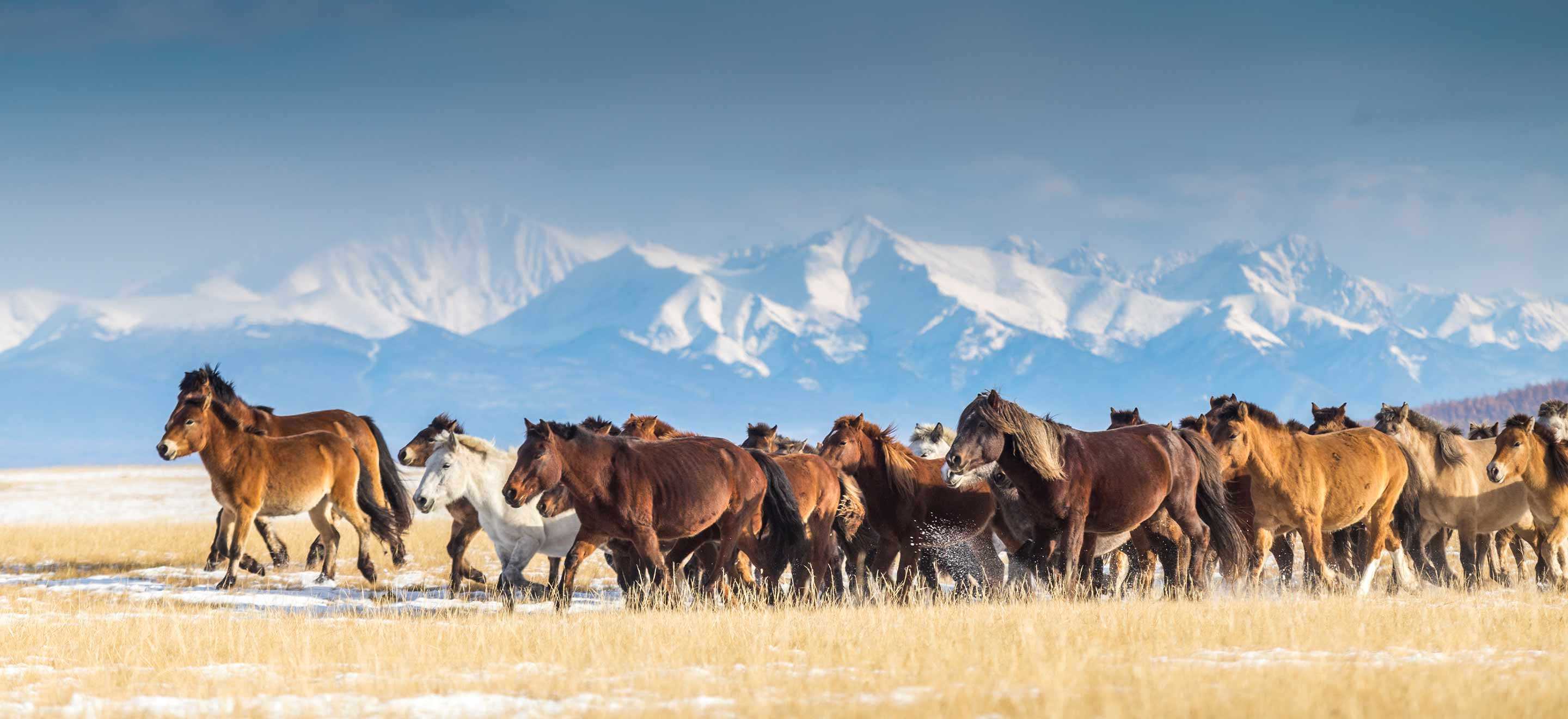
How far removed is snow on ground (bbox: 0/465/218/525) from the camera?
3869 centimetres

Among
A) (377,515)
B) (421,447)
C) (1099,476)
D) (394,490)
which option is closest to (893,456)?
(1099,476)

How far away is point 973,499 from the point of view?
12.5 m

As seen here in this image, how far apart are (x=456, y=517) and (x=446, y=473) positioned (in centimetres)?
206

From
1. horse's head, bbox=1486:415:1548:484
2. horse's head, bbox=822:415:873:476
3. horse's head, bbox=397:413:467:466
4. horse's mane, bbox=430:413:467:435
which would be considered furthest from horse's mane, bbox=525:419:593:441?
horse's head, bbox=1486:415:1548:484

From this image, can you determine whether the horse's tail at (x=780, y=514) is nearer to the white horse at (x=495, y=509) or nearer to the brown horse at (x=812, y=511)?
the brown horse at (x=812, y=511)

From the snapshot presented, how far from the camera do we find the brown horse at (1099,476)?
10.0 m

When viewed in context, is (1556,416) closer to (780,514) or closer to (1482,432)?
(1482,432)

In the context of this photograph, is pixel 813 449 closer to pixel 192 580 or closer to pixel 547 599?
pixel 547 599

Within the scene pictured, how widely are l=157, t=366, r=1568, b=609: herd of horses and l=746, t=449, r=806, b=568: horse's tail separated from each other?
2 cm

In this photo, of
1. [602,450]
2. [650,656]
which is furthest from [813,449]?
[650,656]

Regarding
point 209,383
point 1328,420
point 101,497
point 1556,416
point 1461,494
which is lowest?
point 1461,494

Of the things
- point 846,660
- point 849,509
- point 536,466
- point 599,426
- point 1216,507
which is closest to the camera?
point 846,660

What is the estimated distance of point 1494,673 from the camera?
6.54m

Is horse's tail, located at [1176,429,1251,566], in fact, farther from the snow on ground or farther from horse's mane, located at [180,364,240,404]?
the snow on ground
